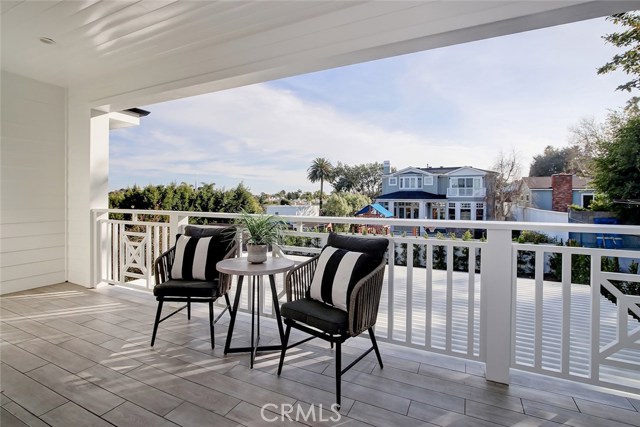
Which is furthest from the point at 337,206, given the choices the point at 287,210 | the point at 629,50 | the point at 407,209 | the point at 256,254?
the point at 256,254

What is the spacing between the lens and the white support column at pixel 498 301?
2020mm

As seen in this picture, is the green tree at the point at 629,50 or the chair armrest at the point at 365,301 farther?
the green tree at the point at 629,50

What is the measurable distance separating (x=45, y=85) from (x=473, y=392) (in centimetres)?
564

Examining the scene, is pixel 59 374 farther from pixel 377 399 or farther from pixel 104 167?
pixel 104 167

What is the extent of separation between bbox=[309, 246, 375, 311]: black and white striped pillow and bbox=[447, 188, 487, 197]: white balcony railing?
1152cm

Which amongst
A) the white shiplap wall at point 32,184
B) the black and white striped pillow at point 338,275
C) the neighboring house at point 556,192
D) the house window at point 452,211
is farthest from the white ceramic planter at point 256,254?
the house window at point 452,211

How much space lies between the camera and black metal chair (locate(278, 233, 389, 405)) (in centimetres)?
185

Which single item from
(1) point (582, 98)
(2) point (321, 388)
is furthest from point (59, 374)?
(1) point (582, 98)

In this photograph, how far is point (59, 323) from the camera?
2910 millimetres

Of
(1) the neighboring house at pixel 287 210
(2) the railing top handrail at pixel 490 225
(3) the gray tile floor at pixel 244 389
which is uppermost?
(1) the neighboring house at pixel 287 210

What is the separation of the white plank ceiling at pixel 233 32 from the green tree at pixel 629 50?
619 centimetres

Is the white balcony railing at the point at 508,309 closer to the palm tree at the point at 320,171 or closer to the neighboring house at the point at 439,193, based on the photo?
the neighboring house at the point at 439,193

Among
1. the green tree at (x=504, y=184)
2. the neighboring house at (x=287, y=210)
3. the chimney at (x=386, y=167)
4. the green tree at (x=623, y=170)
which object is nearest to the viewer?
the neighboring house at (x=287, y=210)

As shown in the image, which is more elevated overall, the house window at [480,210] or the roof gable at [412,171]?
the roof gable at [412,171]
